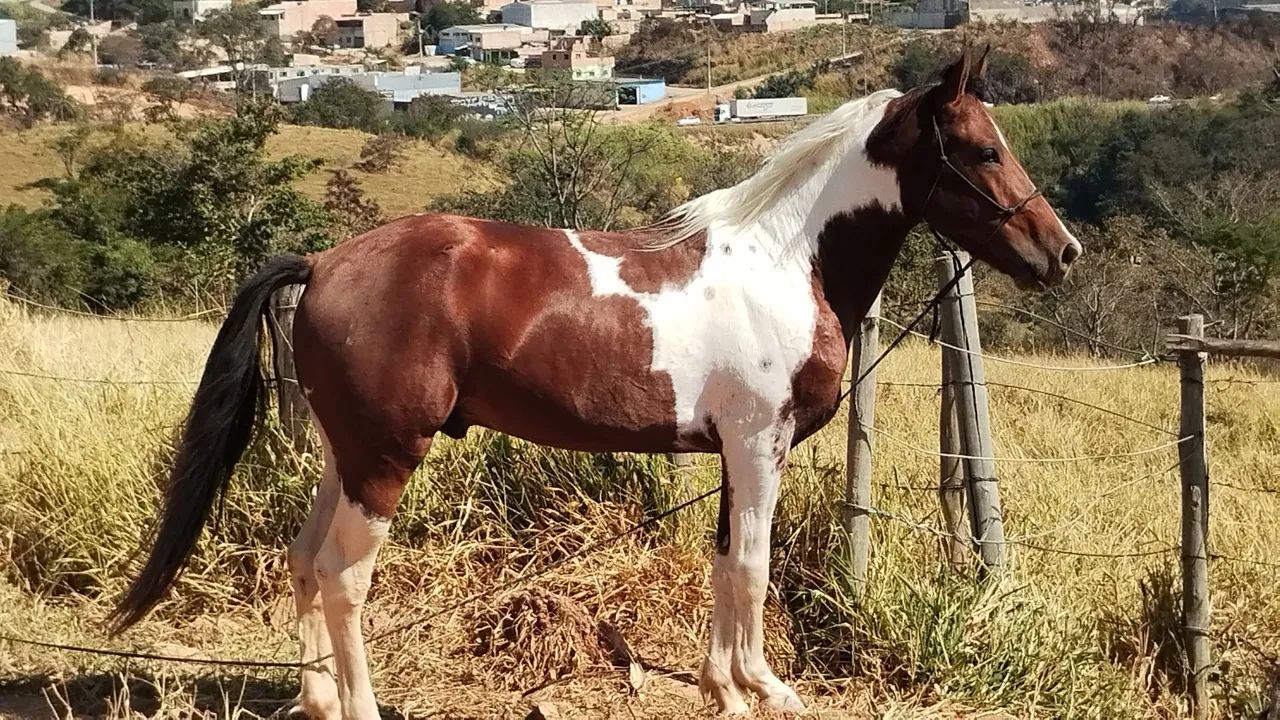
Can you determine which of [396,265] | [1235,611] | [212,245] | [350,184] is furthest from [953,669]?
[350,184]

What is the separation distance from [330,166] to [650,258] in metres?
39.9

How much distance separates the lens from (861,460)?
4.59 m

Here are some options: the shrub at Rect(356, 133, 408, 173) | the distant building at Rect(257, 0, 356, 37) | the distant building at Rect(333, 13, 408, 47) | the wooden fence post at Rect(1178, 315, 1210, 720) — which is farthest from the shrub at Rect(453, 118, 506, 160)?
the distant building at Rect(257, 0, 356, 37)

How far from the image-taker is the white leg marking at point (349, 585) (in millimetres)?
3617

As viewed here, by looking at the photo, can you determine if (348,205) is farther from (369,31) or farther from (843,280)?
(369,31)

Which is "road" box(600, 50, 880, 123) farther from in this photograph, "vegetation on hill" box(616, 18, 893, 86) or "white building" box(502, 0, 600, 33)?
"white building" box(502, 0, 600, 33)

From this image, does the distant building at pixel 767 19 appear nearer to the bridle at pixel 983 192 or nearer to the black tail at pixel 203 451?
the bridle at pixel 983 192

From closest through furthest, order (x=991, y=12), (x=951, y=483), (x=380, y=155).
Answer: (x=951, y=483), (x=380, y=155), (x=991, y=12)

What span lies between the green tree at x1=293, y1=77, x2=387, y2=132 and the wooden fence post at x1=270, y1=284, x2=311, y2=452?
49.0 m

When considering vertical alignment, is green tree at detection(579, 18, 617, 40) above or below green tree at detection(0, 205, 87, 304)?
above

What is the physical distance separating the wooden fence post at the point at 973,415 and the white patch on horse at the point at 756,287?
888 millimetres

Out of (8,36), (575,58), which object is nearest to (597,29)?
(575,58)

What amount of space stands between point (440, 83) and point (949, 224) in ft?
233

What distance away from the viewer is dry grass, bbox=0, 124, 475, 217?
36.2 metres
